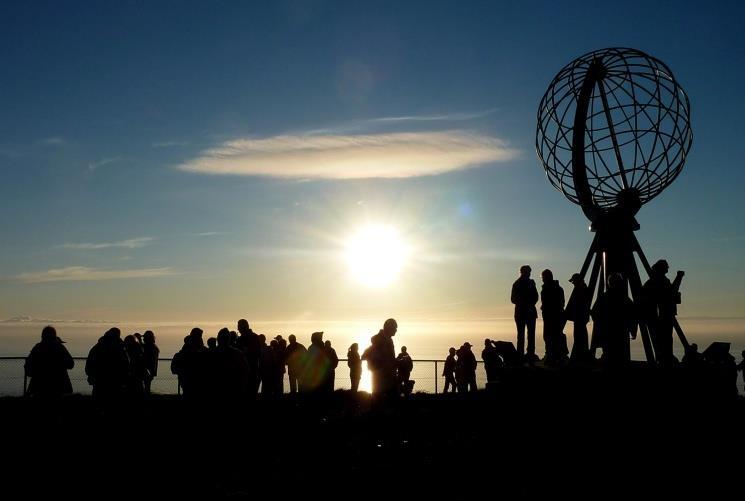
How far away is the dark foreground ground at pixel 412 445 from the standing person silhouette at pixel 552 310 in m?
2.02

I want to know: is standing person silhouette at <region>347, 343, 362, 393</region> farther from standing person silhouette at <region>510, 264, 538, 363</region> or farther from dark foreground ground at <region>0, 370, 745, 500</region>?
standing person silhouette at <region>510, 264, 538, 363</region>

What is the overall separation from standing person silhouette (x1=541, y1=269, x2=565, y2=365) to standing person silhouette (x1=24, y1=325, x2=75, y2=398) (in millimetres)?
9648

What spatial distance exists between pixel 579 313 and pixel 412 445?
22.7 ft

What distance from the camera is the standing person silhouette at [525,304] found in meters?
14.3

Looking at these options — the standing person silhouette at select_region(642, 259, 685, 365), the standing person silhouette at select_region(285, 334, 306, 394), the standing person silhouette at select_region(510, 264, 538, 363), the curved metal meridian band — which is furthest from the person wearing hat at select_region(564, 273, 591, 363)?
the standing person silhouette at select_region(285, 334, 306, 394)

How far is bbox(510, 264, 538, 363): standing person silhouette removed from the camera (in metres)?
14.3

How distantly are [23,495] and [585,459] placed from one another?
6.64 meters

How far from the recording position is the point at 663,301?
1360 cm

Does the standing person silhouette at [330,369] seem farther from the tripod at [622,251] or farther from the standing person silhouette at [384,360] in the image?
the tripod at [622,251]

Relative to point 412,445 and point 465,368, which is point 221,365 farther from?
point 465,368

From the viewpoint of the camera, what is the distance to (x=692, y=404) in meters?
11.1

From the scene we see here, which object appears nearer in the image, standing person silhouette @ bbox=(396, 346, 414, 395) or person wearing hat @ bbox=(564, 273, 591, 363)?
person wearing hat @ bbox=(564, 273, 591, 363)

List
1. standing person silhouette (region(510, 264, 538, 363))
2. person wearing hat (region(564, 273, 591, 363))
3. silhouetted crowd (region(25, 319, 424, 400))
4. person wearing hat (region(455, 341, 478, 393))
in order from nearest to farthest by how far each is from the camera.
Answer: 1. silhouetted crowd (region(25, 319, 424, 400))
2. standing person silhouette (region(510, 264, 538, 363))
3. person wearing hat (region(564, 273, 591, 363))
4. person wearing hat (region(455, 341, 478, 393))

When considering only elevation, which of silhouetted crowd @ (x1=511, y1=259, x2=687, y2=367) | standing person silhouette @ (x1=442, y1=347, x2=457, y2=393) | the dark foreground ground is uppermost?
silhouetted crowd @ (x1=511, y1=259, x2=687, y2=367)
